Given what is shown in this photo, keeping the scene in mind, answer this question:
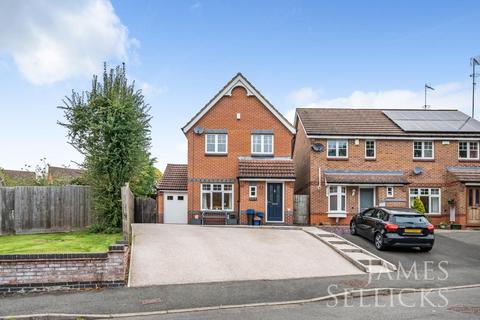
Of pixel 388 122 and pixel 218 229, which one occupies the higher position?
pixel 388 122

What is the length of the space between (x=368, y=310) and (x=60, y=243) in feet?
33.3

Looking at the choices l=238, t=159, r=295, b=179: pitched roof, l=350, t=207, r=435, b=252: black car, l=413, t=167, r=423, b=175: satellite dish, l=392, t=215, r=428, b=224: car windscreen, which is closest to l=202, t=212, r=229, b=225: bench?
l=238, t=159, r=295, b=179: pitched roof

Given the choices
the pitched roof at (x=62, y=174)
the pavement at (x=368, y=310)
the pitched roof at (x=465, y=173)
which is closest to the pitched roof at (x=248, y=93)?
the pitched roof at (x=62, y=174)

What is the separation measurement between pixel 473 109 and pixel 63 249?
99.1 ft

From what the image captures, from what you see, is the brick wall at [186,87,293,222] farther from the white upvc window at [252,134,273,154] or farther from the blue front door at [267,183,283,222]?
the blue front door at [267,183,283,222]

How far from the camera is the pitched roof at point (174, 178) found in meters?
24.5

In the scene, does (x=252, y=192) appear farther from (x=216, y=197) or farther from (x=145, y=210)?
(x=145, y=210)

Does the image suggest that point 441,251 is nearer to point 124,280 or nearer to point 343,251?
point 343,251

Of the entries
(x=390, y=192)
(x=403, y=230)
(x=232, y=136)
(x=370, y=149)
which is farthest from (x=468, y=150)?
(x=232, y=136)

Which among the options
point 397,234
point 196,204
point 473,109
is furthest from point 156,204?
point 473,109

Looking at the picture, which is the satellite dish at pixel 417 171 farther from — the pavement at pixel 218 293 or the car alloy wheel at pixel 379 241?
the pavement at pixel 218 293

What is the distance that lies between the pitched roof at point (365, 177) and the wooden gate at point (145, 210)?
10.7 meters

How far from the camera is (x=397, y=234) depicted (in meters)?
15.8

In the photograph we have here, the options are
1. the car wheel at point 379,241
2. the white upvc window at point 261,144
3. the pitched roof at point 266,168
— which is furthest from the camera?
the white upvc window at point 261,144
